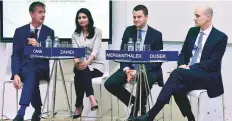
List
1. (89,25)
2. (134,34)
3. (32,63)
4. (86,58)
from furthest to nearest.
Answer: (89,25) → (86,58) → (134,34) → (32,63)

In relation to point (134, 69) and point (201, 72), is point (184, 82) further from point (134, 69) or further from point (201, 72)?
point (134, 69)

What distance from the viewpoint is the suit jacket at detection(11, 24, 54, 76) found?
4090 millimetres

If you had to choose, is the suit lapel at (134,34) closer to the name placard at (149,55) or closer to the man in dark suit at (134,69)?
the man in dark suit at (134,69)

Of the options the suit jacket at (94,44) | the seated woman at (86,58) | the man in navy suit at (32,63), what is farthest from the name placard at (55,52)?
the suit jacket at (94,44)

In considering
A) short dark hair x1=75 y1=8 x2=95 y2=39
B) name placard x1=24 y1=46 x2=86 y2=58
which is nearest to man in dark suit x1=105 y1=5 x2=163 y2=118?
short dark hair x1=75 y1=8 x2=95 y2=39

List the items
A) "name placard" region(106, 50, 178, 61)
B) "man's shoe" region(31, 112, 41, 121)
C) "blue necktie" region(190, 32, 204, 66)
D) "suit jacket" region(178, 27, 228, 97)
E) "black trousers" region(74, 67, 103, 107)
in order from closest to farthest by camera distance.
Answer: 1. "name placard" region(106, 50, 178, 61)
2. "suit jacket" region(178, 27, 228, 97)
3. "blue necktie" region(190, 32, 204, 66)
4. "man's shoe" region(31, 112, 41, 121)
5. "black trousers" region(74, 67, 103, 107)

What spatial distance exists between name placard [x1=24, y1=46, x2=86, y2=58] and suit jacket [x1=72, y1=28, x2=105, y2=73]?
73 cm

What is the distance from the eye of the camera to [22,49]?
4.20m

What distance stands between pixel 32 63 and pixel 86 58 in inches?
24.0

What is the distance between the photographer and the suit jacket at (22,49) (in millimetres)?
4090

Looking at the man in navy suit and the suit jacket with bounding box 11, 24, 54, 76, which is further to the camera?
the suit jacket with bounding box 11, 24, 54, 76

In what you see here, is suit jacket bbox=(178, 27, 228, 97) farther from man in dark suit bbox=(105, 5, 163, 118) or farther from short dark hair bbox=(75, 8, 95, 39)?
short dark hair bbox=(75, 8, 95, 39)

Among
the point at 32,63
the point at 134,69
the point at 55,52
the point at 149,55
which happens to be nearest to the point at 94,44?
the point at 134,69

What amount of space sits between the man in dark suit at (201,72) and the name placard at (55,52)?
842 millimetres
